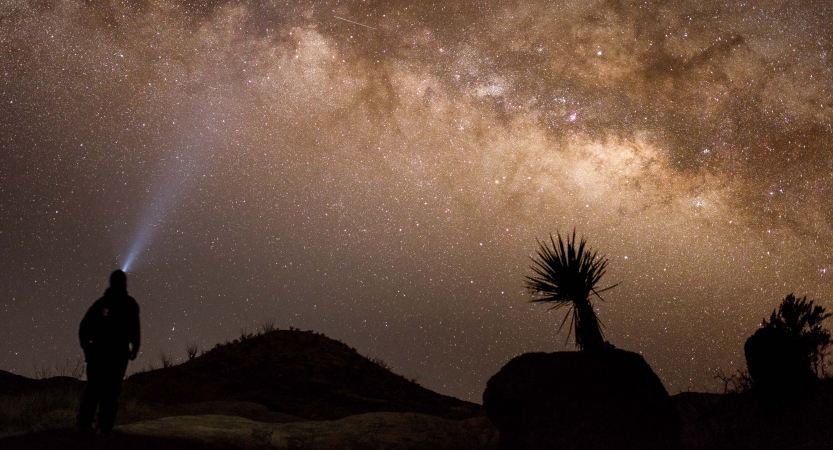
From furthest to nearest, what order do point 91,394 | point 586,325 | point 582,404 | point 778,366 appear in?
point 586,325 < point 778,366 < point 582,404 < point 91,394

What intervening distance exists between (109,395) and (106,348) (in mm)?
562

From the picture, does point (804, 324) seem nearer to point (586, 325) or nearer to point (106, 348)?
point (586, 325)

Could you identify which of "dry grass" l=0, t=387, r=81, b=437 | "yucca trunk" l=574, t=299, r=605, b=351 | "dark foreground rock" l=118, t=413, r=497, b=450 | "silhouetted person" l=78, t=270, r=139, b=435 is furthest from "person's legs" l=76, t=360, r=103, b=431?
"yucca trunk" l=574, t=299, r=605, b=351

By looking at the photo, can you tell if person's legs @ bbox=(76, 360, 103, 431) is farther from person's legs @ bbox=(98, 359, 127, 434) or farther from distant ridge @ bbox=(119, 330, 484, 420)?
distant ridge @ bbox=(119, 330, 484, 420)

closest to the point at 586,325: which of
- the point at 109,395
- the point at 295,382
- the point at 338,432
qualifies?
the point at 338,432

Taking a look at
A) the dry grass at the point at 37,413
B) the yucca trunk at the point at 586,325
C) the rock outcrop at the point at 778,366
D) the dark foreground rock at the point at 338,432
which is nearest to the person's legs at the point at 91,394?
the dark foreground rock at the point at 338,432

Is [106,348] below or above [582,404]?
above

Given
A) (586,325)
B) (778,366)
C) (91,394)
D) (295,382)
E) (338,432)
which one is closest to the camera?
(91,394)

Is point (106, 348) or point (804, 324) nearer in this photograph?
point (106, 348)

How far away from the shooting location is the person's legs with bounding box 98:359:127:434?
23.4 ft

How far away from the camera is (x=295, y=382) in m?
18.9

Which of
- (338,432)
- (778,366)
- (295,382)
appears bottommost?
(338,432)

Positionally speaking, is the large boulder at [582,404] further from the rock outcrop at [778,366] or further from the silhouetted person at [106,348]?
the silhouetted person at [106,348]

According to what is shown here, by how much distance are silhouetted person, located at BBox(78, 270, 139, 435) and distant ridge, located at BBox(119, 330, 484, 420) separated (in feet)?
29.5
